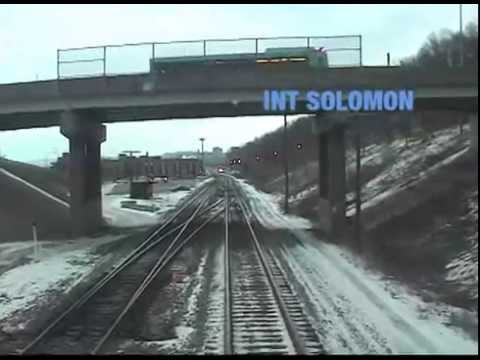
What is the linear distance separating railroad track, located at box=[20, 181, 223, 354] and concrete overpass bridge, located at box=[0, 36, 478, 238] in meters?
6.14

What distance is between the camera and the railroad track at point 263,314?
33.5 ft

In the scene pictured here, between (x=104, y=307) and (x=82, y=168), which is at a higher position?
(x=82, y=168)

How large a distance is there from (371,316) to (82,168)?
2164cm

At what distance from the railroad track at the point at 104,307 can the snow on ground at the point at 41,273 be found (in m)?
0.99

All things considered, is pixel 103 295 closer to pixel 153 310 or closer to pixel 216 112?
pixel 153 310

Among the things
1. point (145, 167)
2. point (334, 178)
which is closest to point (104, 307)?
point (334, 178)

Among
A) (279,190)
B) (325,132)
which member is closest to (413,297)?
(325,132)

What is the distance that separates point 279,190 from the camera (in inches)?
2899

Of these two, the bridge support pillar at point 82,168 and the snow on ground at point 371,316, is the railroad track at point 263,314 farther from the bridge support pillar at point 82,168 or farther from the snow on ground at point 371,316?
the bridge support pillar at point 82,168

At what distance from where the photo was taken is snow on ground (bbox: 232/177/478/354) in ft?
30.6

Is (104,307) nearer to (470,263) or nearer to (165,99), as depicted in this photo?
(470,263)

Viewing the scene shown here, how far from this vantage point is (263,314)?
1268cm
